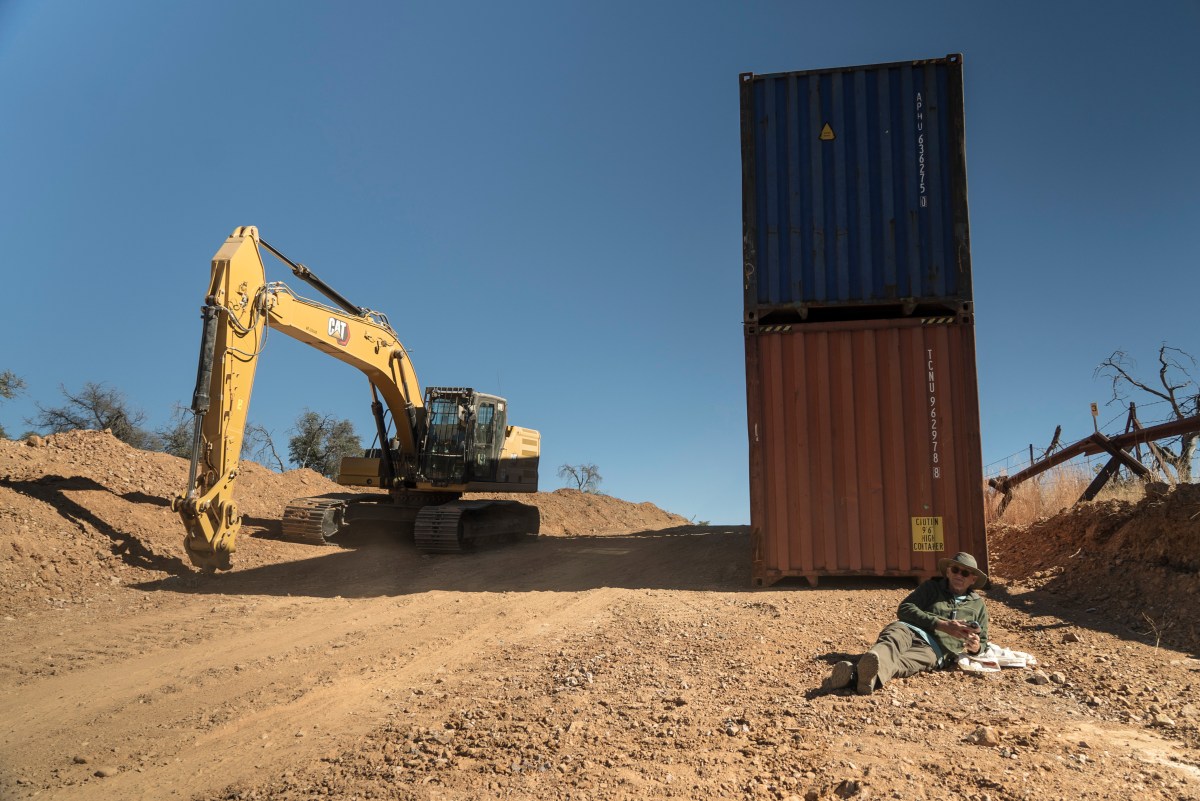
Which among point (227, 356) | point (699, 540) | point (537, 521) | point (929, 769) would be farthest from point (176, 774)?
point (537, 521)

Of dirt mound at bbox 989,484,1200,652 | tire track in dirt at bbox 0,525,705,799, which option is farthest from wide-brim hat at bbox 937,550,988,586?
tire track in dirt at bbox 0,525,705,799

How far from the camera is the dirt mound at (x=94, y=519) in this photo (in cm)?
1123

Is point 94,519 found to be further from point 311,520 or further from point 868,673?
point 868,673

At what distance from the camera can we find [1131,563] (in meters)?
8.60

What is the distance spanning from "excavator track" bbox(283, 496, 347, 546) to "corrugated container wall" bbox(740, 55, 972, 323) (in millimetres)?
9543

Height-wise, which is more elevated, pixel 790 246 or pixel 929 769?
pixel 790 246

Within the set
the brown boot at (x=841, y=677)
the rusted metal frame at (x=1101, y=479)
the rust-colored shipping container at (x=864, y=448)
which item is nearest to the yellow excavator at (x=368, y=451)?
the rust-colored shipping container at (x=864, y=448)

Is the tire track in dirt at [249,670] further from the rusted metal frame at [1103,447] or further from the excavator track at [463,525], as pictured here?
the rusted metal frame at [1103,447]

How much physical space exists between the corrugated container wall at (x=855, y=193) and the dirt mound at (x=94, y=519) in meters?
9.92

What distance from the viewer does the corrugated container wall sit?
33.0 ft

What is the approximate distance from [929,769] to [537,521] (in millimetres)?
15600

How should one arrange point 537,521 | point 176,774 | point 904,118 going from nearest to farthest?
point 176,774
point 904,118
point 537,521

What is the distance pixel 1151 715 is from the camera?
491 cm

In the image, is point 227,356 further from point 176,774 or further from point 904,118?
point 904,118
